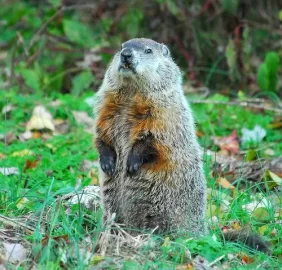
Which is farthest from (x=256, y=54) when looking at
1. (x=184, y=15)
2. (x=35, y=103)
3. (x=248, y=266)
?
(x=248, y=266)

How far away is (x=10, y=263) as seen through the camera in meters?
3.80

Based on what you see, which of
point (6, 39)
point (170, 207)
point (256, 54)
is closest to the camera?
point (170, 207)

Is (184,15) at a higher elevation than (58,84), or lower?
higher

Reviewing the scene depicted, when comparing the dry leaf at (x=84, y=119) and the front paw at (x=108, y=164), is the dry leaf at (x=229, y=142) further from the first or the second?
the front paw at (x=108, y=164)

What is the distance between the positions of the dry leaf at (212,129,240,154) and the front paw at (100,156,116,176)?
2304 millimetres

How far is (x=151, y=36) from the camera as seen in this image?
30.2 feet

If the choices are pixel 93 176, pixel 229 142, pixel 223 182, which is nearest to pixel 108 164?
pixel 93 176

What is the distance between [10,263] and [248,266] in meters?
1.14

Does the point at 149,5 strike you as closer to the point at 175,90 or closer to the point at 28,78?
the point at 28,78

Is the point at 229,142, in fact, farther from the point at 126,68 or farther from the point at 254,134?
the point at 126,68

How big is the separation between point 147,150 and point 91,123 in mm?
2625

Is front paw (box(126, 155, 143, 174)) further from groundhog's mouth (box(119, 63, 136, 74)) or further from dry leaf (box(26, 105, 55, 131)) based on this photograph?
dry leaf (box(26, 105, 55, 131))

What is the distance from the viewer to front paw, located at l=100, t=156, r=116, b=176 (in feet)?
15.5

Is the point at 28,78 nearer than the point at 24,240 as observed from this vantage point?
No
